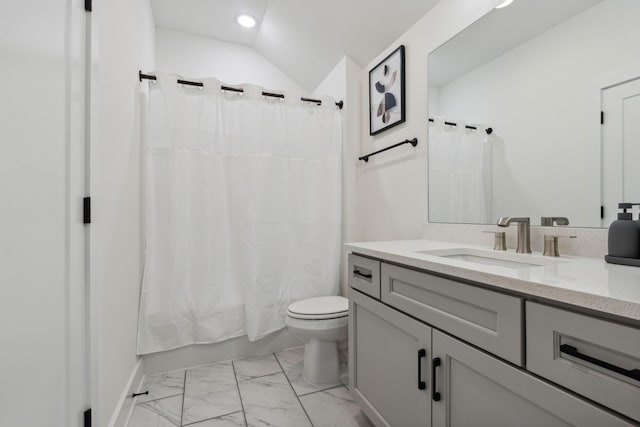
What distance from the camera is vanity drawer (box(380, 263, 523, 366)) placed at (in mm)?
718

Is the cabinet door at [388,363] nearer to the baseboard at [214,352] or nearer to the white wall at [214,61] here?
the baseboard at [214,352]

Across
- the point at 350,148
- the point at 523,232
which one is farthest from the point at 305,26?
the point at 523,232

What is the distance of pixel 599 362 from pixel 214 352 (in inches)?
82.8

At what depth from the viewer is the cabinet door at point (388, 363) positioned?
1.00m

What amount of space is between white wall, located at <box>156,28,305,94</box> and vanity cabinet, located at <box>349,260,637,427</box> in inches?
99.5

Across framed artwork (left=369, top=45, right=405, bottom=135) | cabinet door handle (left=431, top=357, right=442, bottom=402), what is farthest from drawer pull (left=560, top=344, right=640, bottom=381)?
framed artwork (left=369, top=45, right=405, bottom=135)

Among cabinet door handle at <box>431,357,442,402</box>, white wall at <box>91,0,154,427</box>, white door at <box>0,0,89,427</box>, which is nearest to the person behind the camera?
white door at <box>0,0,89,427</box>

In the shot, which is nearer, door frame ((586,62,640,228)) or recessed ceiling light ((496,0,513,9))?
door frame ((586,62,640,228))

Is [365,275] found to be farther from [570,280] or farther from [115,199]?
[115,199]

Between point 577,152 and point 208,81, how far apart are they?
209cm

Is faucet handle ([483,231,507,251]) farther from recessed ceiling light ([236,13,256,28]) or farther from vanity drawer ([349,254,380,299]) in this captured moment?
recessed ceiling light ([236,13,256,28])

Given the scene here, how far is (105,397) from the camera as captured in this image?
45.7 inches

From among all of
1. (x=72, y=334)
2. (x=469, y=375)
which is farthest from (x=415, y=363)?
(x=72, y=334)

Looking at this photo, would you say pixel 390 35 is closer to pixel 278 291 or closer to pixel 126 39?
pixel 126 39
